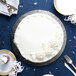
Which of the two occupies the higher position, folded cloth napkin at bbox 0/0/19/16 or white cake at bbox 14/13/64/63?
folded cloth napkin at bbox 0/0/19/16

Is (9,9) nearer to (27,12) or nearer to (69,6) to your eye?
(27,12)

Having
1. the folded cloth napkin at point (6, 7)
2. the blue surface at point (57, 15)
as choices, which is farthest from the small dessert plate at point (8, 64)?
the folded cloth napkin at point (6, 7)

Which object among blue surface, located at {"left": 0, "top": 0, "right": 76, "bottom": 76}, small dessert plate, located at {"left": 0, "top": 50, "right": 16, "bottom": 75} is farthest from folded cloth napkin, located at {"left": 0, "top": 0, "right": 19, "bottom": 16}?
small dessert plate, located at {"left": 0, "top": 50, "right": 16, "bottom": 75}

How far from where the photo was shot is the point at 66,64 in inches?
42.8

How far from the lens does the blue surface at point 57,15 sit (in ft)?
3.59

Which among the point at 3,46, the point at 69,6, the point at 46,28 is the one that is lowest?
the point at 3,46

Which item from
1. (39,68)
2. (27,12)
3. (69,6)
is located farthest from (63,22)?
(39,68)

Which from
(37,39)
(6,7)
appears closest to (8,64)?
(37,39)

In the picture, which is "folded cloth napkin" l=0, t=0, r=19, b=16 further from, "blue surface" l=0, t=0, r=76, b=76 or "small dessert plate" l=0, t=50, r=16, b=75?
"small dessert plate" l=0, t=50, r=16, b=75

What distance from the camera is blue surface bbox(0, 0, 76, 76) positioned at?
109 centimetres

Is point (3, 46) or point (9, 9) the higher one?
point (9, 9)

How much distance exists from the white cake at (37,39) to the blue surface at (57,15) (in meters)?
0.06

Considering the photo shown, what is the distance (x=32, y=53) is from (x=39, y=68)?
0.12 meters

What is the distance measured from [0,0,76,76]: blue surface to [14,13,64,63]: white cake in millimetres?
63
